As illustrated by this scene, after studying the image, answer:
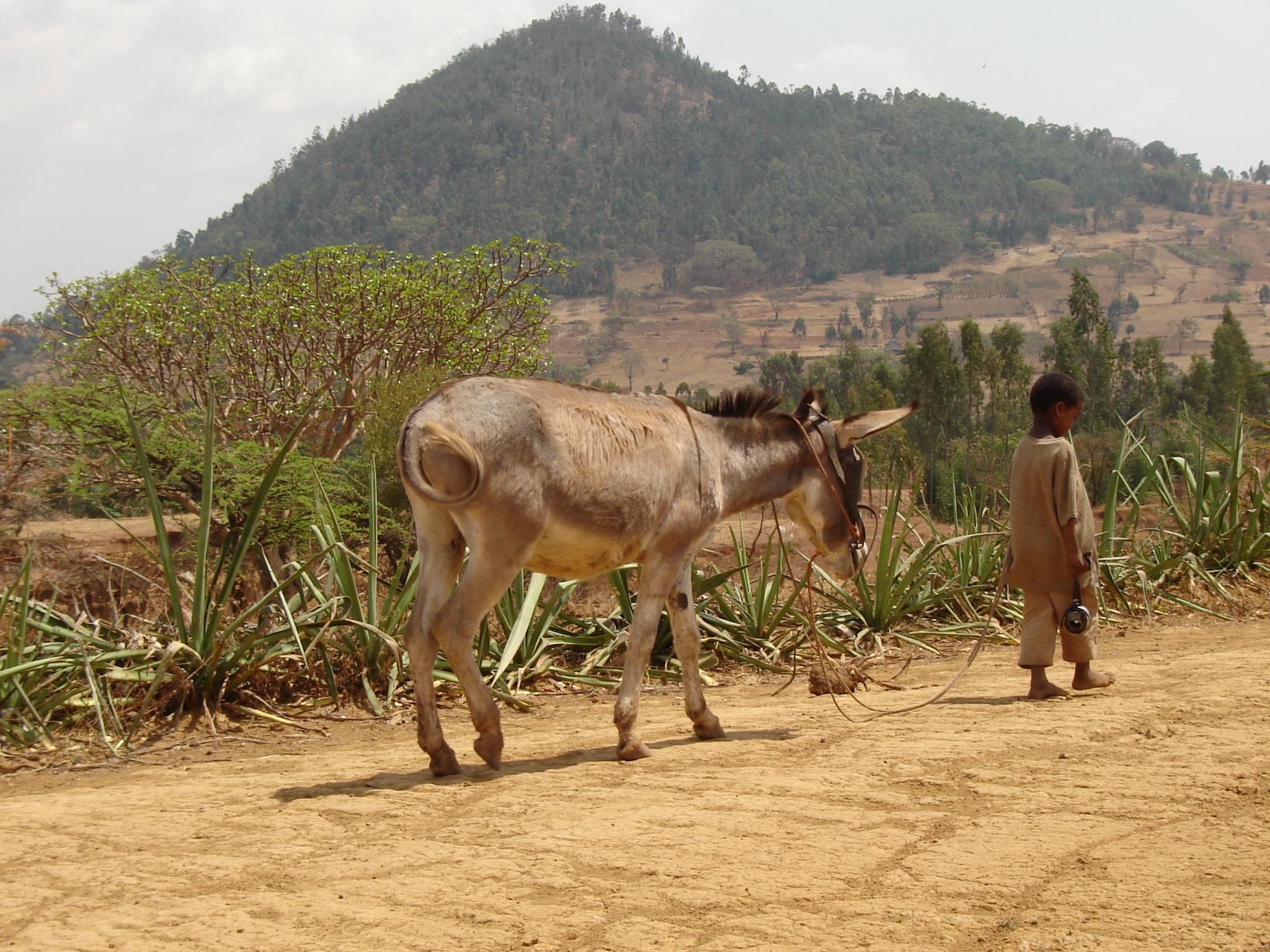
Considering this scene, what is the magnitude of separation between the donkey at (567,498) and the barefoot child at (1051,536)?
98 centimetres

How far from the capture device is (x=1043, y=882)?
347 centimetres

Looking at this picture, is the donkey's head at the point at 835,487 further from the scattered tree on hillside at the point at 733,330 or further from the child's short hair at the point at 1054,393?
the scattered tree on hillside at the point at 733,330

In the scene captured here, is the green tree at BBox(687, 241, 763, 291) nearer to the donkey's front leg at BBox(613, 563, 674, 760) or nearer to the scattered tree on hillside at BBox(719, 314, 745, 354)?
the scattered tree on hillside at BBox(719, 314, 745, 354)

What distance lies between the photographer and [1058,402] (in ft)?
21.4

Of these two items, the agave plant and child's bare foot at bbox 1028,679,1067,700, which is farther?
child's bare foot at bbox 1028,679,1067,700

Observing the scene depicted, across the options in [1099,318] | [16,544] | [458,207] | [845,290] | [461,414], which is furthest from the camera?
[458,207]

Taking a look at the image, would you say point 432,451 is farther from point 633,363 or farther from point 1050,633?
point 633,363

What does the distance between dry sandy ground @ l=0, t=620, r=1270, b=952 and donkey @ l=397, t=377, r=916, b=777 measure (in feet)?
1.47

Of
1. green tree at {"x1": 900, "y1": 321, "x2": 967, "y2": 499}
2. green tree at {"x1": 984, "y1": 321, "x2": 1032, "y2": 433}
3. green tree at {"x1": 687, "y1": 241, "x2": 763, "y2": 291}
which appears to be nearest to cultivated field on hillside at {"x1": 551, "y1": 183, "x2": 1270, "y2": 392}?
green tree at {"x1": 687, "y1": 241, "x2": 763, "y2": 291}

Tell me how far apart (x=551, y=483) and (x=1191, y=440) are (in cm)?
817

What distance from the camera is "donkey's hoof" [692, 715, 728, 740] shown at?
18.9 ft

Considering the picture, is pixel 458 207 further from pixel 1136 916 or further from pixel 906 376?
pixel 1136 916

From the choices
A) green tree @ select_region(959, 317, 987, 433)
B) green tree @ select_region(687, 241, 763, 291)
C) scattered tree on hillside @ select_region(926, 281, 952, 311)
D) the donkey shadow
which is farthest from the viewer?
green tree @ select_region(687, 241, 763, 291)

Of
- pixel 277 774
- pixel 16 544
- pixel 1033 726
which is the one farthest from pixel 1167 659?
pixel 16 544
